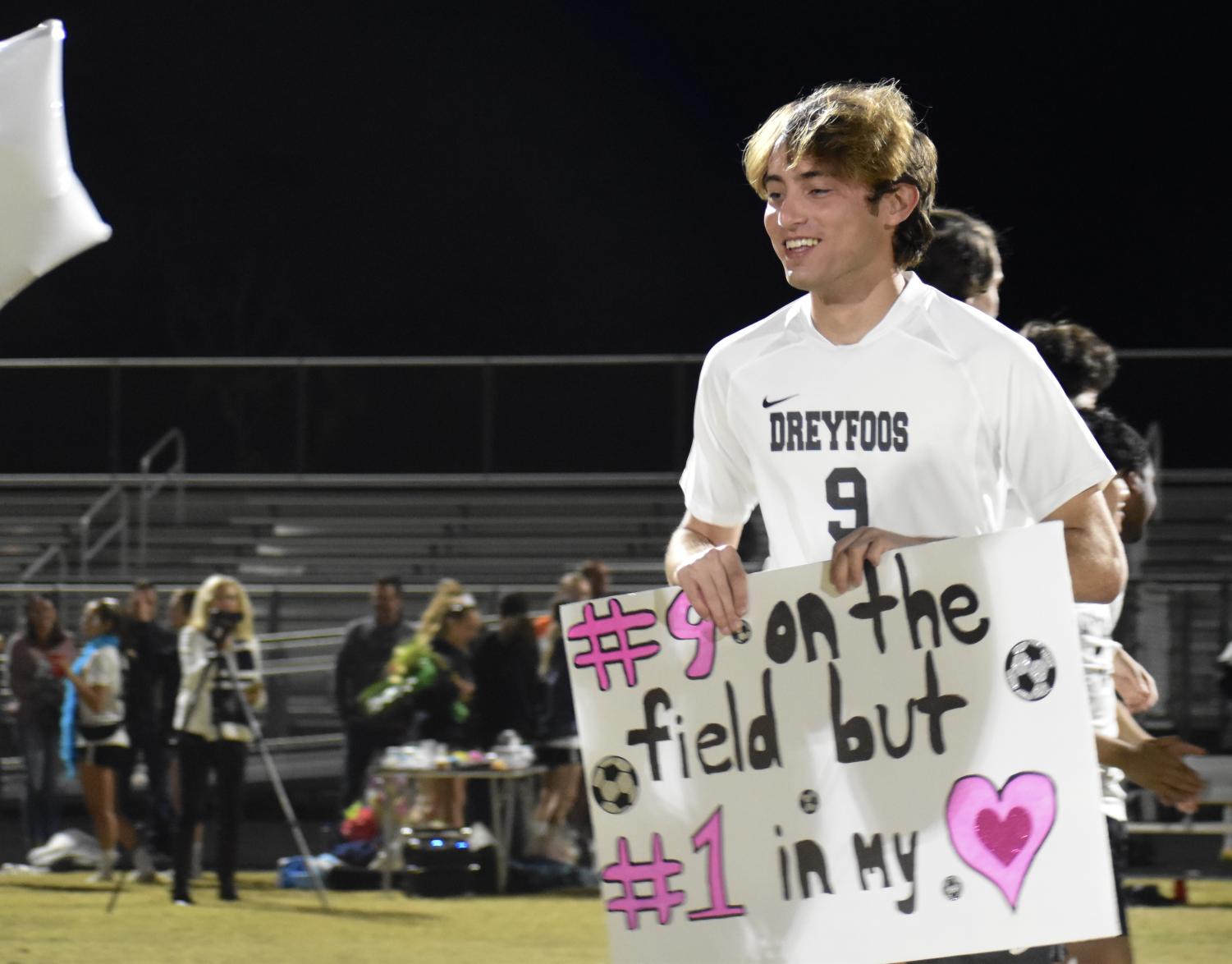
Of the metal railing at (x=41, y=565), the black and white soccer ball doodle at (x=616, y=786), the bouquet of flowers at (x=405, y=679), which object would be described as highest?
the metal railing at (x=41, y=565)

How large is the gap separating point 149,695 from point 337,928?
112 inches

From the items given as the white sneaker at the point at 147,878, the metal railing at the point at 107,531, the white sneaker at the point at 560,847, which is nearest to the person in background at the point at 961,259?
the white sneaker at the point at 560,847

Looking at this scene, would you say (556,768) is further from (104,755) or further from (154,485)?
(154,485)

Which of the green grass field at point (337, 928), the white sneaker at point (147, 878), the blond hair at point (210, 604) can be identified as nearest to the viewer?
the green grass field at point (337, 928)

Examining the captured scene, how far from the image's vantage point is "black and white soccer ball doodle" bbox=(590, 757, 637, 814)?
2971 millimetres

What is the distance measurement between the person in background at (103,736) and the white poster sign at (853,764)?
9.20 meters

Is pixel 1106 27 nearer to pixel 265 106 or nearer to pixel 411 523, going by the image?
pixel 411 523

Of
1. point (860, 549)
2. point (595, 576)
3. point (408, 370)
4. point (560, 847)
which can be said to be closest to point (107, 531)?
point (408, 370)

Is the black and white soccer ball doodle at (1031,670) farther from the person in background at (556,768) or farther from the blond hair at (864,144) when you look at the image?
the person in background at (556,768)

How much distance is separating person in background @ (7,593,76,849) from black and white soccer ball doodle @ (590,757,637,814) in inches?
404

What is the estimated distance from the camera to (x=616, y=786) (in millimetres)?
2977

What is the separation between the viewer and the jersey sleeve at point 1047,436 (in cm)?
286

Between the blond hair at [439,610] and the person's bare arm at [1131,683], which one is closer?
the person's bare arm at [1131,683]

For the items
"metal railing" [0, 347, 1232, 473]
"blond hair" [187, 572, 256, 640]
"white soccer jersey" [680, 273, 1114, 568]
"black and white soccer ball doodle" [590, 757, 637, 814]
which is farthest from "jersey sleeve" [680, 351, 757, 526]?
"metal railing" [0, 347, 1232, 473]
